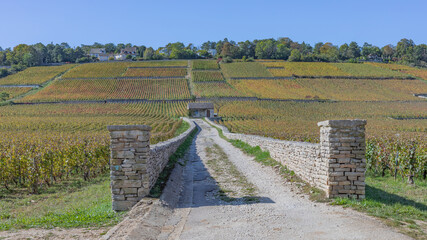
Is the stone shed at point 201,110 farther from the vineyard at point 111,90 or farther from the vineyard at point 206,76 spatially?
the vineyard at point 206,76

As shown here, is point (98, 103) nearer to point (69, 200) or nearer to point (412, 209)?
point (69, 200)

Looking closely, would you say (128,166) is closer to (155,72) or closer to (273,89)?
(273,89)

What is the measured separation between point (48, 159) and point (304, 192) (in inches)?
399

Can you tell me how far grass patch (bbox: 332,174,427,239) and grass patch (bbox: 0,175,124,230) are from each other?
5.20 meters

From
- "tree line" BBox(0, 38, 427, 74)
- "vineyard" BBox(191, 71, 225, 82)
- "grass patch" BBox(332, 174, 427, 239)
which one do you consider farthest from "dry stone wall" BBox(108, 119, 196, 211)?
"tree line" BBox(0, 38, 427, 74)

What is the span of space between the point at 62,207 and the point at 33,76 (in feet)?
333

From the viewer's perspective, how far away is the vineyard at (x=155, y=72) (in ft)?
313

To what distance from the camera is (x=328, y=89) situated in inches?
3354

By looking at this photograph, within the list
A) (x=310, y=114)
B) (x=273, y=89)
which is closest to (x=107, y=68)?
(x=273, y=89)

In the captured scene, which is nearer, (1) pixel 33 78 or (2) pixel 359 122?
(2) pixel 359 122

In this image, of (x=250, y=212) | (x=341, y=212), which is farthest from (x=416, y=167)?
(x=250, y=212)

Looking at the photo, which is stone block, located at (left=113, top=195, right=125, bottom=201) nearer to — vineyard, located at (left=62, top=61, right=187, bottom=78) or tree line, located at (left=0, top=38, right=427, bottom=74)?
vineyard, located at (left=62, top=61, right=187, bottom=78)

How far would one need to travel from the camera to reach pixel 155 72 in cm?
9806

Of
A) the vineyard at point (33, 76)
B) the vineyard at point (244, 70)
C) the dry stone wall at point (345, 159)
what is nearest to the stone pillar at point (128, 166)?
the dry stone wall at point (345, 159)
